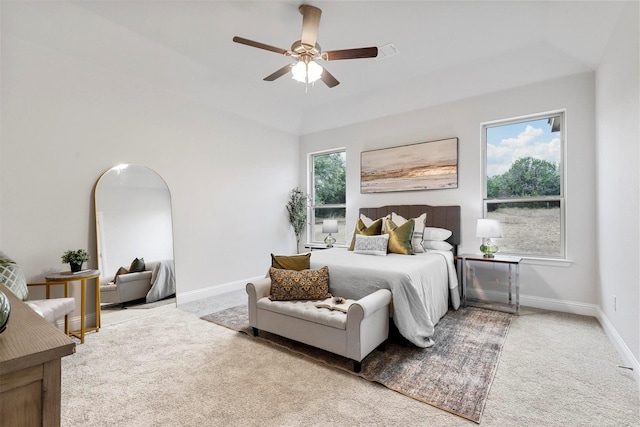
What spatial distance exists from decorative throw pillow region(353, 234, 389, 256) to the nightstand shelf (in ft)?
3.43

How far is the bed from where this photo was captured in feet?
8.68

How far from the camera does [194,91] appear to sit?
165 inches

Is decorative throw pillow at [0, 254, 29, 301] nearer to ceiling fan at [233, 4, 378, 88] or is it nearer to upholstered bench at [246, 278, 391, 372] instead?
upholstered bench at [246, 278, 391, 372]

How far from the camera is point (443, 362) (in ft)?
8.04

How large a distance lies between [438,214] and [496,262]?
1013 mm

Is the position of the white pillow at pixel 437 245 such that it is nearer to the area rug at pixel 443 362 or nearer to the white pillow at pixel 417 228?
the white pillow at pixel 417 228

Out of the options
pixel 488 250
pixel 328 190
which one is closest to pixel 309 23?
pixel 488 250

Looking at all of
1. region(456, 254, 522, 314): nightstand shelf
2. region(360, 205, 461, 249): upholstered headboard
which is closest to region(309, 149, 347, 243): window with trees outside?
Answer: region(360, 205, 461, 249): upholstered headboard

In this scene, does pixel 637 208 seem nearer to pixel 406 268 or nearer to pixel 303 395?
pixel 406 268

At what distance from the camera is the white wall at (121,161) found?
2871mm

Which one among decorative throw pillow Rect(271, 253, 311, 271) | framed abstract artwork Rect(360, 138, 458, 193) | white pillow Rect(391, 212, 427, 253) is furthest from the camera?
framed abstract artwork Rect(360, 138, 458, 193)

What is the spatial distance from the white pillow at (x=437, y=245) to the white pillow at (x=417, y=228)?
12 centimetres

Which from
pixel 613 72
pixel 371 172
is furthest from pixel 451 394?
pixel 371 172

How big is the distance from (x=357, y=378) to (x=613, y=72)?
3517 millimetres
